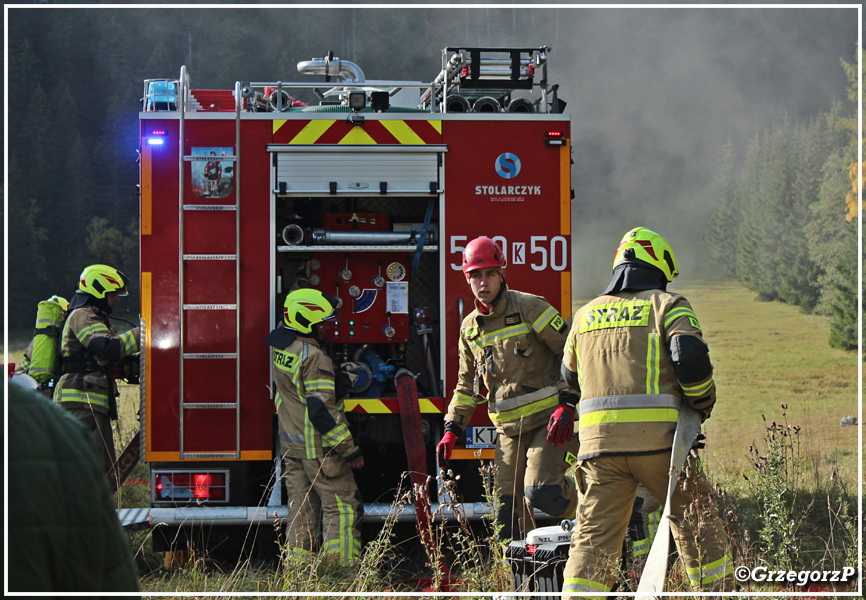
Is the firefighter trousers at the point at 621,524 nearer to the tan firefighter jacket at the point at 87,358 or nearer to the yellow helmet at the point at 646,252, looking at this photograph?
the yellow helmet at the point at 646,252

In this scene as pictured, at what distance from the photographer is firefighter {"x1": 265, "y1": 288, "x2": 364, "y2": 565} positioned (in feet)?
16.5

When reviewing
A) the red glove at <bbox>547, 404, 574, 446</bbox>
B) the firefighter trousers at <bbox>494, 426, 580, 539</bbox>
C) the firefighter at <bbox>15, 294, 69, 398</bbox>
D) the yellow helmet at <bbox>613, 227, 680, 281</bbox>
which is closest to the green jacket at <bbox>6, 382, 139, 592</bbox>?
the yellow helmet at <bbox>613, 227, 680, 281</bbox>

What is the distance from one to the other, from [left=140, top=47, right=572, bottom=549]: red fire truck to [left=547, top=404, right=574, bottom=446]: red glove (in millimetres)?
1009

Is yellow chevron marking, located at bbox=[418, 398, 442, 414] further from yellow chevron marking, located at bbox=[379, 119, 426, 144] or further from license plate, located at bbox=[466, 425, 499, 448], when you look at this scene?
yellow chevron marking, located at bbox=[379, 119, 426, 144]

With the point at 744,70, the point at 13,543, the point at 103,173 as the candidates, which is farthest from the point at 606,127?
the point at 13,543

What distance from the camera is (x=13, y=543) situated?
4.55 ft

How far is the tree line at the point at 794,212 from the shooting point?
29359 mm

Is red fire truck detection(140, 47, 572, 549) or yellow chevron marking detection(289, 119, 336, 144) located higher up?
yellow chevron marking detection(289, 119, 336, 144)

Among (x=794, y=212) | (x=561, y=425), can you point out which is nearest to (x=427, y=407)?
(x=561, y=425)

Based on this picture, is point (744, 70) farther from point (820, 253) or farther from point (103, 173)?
point (103, 173)

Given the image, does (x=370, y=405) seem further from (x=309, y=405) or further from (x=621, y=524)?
(x=621, y=524)

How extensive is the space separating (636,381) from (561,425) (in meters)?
0.70

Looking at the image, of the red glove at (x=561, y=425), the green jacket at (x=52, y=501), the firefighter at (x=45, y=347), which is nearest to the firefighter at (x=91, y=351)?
the firefighter at (x=45, y=347)

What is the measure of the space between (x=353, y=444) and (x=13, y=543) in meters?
3.77
